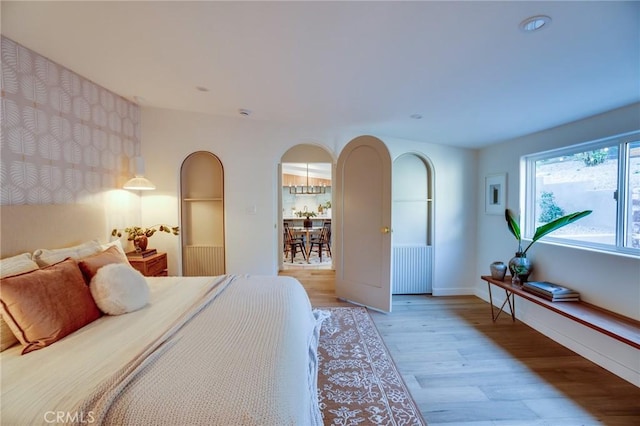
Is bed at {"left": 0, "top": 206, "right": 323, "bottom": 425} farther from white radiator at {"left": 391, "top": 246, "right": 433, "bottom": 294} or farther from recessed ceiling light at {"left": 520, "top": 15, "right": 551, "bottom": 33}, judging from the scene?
white radiator at {"left": 391, "top": 246, "right": 433, "bottom": 294}

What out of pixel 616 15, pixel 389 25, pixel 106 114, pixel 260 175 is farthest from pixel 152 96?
pixel 616 15

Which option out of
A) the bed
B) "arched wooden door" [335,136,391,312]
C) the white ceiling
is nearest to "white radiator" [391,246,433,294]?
"arched wooden door" [335,136,391,312]

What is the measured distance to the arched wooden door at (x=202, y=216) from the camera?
3.89 meters

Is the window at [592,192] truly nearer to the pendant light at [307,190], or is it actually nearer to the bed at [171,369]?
the bed at [171,369]

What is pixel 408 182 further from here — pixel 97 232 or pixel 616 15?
pixel 97 232

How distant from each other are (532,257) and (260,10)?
349cm

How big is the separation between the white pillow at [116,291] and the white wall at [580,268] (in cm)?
363

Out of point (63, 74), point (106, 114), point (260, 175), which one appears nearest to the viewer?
point (63, 74)

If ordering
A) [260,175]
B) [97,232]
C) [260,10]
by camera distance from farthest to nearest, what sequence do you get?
[260,175], [97,232], [260,10]

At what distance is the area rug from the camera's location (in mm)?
1679

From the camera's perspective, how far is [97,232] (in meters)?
2.82

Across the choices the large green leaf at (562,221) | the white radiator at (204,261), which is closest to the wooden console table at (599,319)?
the large green leaf at (562,221)

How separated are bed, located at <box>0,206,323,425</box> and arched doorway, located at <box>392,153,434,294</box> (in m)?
2.43

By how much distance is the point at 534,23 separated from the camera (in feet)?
4.44
